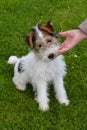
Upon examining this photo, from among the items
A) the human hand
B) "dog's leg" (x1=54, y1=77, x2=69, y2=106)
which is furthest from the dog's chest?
the human hand

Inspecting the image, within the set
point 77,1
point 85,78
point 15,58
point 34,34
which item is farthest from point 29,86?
point 77,1

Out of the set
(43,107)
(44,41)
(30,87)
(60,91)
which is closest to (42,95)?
(43,107)

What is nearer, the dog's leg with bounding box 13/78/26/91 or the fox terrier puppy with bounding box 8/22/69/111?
the fox terrier puppy with bounding box 8/22/69/111

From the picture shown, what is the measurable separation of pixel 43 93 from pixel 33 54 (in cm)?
55

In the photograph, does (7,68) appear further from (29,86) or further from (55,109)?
(55,109)

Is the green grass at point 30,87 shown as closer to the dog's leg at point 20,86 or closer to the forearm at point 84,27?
the dog's leg at point 20,86

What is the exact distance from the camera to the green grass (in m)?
4.88

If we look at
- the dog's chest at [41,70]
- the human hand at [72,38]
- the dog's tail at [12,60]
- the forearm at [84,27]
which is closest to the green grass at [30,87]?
the dog's tail at [12,60]

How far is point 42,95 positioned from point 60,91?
26cm

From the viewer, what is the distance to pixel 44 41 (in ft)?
14.9

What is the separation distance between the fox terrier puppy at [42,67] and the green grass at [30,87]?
13 cm

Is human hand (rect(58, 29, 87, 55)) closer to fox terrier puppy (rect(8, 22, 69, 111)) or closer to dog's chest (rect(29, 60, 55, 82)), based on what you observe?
fox terrier puppy (rect(8, 22, 69, 111))

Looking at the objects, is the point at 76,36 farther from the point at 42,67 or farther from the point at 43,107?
the point at 43,107

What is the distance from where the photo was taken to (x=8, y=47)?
6.28 m
